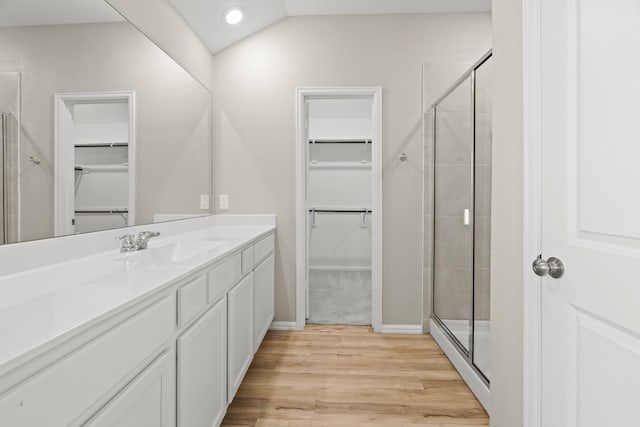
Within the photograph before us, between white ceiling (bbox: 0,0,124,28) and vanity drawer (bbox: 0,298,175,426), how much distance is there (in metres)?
1.10

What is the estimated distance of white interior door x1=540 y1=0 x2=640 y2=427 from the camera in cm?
91

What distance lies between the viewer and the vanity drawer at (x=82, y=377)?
0.60m

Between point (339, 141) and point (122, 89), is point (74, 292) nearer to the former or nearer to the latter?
point (122, 89)

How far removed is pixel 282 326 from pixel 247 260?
1205 mm

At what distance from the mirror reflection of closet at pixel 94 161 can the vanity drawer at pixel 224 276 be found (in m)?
0.60

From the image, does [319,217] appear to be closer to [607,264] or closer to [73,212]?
[73,212]

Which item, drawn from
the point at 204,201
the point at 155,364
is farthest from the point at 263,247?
the point at 155,364

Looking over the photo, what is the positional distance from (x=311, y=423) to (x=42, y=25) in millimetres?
2056

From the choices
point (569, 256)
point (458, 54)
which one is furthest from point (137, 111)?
point (458, 54)

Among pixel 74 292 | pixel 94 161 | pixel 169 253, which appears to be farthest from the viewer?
pixel 169 253

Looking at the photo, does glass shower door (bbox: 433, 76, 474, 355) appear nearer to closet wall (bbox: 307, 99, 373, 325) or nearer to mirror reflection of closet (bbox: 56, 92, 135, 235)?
mirror reflection of closet (bbox: 56, 92, 135, 235)

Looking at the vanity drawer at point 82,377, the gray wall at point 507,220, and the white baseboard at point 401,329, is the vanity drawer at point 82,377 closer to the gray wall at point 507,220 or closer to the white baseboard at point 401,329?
the gray wall at point 507,220

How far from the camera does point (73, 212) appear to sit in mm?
1543

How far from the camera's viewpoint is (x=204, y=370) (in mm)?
1467
